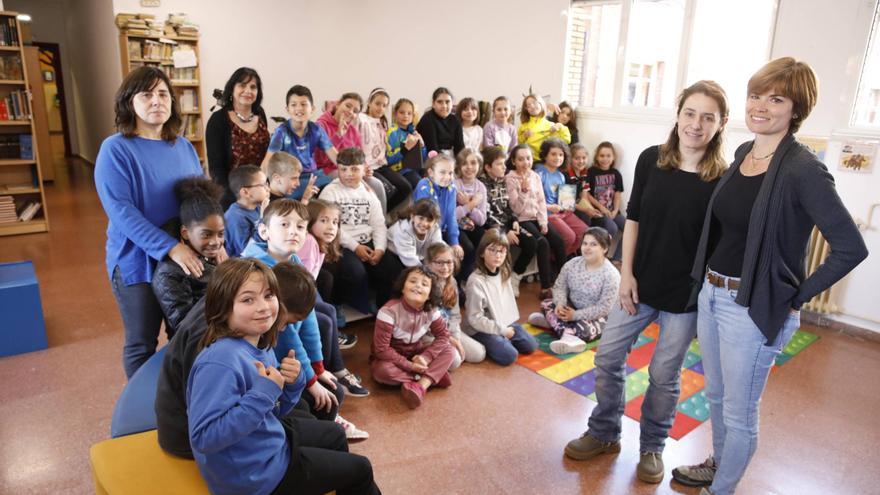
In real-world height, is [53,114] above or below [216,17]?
below

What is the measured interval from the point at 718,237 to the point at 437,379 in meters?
1.54

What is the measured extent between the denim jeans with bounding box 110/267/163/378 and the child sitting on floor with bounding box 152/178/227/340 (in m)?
0.05

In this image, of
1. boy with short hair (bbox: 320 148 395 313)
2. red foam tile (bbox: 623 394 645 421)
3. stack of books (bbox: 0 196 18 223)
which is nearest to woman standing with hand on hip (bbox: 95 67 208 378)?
boy with short hair (bbox: 320 148 395 313)

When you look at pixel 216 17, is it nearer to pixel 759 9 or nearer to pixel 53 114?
pixel 759 9

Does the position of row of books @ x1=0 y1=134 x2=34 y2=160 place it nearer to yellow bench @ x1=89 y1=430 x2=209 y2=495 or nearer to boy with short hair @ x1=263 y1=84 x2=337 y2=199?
boy with short hair @ x1=263 y1=84 x2=337 y2=199

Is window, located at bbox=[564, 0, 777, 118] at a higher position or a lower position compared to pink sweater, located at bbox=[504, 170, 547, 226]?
higher

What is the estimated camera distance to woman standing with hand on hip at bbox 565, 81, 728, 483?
197cm

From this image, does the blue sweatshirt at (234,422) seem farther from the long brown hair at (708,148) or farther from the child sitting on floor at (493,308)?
the child sitting on floor at (493,308)

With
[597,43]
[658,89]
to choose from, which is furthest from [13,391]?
[597,43]

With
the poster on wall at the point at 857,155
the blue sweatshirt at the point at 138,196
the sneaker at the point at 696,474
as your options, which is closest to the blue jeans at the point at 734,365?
the sneaker at the point at 696,474

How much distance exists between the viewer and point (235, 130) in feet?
11.1

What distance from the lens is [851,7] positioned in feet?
13.5

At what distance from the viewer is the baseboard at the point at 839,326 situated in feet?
13.3

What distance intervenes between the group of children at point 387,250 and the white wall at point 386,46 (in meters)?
1.83
